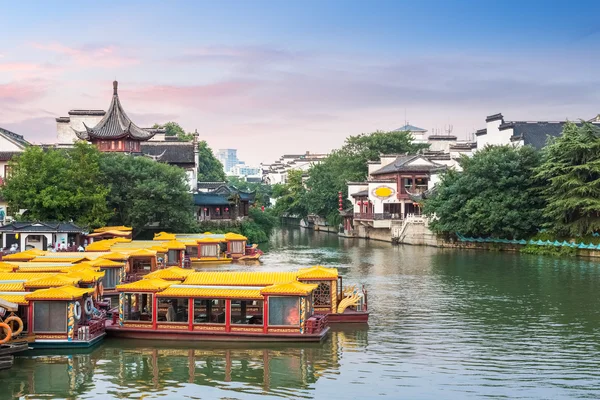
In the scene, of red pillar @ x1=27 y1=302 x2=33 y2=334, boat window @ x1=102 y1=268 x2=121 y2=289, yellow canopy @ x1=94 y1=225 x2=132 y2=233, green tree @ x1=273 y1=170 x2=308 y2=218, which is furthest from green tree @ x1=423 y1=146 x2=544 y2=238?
green tree @ x1=273 y1=170 x2=308 y2=218

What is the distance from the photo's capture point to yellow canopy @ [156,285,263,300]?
20328 millimetres

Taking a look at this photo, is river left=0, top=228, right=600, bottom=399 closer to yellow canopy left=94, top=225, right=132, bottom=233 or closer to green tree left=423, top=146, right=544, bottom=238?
green tree left=423, top=146, right=544, bottom=238

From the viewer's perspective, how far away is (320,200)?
7619 cm

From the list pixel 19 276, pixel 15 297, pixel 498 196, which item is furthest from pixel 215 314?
pixel 498 196

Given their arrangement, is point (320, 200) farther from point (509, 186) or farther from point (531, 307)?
point (531, 307)

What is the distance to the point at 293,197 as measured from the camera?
8925 centimetres

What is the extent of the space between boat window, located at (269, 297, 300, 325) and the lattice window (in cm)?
275

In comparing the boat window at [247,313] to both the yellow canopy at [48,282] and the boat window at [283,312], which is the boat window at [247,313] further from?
the yellow canopy at [48,282]

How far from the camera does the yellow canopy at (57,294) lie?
19.4 metres

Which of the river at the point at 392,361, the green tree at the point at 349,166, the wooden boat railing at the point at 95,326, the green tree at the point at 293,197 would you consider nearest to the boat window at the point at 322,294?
the river at the point at 392,361

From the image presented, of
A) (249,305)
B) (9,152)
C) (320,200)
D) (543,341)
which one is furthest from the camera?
(320,200)

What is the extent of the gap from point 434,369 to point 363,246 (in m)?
38.1

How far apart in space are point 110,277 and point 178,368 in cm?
1050

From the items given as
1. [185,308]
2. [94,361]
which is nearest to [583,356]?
[185,308]
